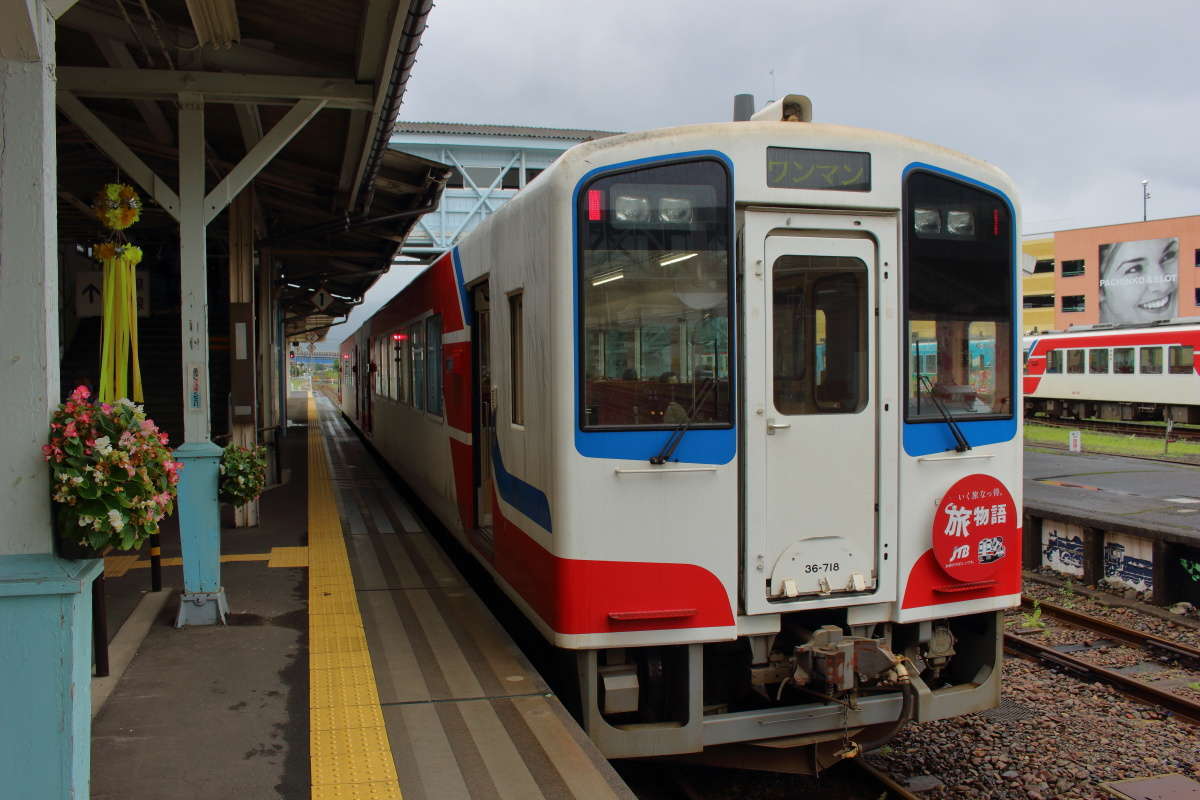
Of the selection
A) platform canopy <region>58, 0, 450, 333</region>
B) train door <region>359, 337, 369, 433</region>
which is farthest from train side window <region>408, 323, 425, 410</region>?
train door <region>359, 337, 369, 433</region>

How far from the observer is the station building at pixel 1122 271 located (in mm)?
45500

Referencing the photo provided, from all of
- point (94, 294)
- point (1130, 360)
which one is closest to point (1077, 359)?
point (1130, 360)

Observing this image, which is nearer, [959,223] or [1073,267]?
[959,223]

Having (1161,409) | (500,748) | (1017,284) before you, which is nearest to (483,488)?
(500,748)

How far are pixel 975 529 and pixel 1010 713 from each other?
207 cm

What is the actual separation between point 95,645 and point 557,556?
2.50 metres

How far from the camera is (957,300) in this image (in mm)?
4570

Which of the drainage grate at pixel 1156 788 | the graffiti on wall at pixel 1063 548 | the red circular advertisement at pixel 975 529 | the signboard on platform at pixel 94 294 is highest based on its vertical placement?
the signboard on platform at pixel 94 294

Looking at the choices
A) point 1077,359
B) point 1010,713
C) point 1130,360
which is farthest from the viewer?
point 1077,359

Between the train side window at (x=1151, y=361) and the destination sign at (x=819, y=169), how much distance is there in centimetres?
2537

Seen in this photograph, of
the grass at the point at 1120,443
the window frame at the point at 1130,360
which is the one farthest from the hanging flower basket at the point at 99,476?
the window frame at the point at 1130,360

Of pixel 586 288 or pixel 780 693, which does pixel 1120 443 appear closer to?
pixel 780 693

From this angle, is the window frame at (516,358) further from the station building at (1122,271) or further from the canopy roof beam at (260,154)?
the station building at (1122,271)

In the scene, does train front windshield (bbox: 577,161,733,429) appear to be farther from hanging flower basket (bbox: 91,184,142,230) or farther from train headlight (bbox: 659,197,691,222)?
hanging flower basket (bbox: 91,184,142,230)
